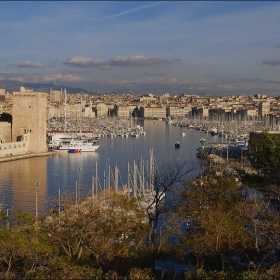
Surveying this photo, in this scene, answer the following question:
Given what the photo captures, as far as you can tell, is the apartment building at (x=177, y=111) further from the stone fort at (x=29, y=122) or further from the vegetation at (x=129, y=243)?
the vegetation at (x=129, y=243)

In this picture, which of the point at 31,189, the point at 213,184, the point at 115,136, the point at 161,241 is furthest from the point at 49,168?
the point at 115,136

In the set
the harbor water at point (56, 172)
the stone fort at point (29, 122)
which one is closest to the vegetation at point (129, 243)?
the harbor water at point (56, 172)

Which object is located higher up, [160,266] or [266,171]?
[266,171]

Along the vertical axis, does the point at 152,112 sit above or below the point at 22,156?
above

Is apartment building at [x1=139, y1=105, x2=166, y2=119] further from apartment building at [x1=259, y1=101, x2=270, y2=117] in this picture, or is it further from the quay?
the quay

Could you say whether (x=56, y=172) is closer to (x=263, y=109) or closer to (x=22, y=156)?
(x=22, y=156)

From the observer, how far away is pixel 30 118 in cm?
1733

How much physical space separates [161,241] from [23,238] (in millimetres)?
1179

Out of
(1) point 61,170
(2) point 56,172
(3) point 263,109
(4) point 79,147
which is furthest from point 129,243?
(3) point 263,109

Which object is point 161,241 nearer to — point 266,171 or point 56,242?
point 56,242

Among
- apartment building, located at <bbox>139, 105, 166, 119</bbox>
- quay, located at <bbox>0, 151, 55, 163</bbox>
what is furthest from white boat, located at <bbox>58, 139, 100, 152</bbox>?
apartment building, located at <bbox>139, 105, 166, 119</bbox>

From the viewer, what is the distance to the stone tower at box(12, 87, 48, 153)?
1717 cm

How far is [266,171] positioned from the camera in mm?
5262

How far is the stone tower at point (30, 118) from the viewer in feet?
56.3
